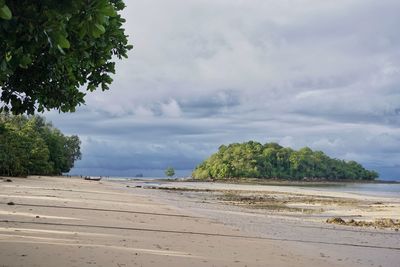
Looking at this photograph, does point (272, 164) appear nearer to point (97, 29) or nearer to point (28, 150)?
point (28, 150)

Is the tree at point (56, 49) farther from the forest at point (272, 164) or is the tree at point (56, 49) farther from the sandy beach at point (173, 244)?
the forest at point (272, 164)

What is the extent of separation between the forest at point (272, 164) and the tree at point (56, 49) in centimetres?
14736

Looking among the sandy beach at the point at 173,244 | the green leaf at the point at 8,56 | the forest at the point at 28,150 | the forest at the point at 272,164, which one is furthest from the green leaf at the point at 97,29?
the forest at the point at 272,164

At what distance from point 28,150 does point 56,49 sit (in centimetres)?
7174

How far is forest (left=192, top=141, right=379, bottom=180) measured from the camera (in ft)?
520

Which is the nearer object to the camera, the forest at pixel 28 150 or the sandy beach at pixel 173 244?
the sandy beach at pixel 173 244

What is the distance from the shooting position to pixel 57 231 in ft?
41.8

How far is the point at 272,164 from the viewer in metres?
164

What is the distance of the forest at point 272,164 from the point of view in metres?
158

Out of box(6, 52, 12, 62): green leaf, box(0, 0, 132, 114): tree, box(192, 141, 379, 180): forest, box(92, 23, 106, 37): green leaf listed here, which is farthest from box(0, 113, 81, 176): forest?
box(192, 141, 379, 180): forest

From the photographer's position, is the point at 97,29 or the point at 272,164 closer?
the point at 97,29

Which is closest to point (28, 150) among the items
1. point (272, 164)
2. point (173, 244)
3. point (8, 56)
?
point (173, 244)

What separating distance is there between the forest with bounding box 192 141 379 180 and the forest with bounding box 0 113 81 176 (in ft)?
214

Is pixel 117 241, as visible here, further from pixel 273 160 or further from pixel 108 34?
pixel 273 160
